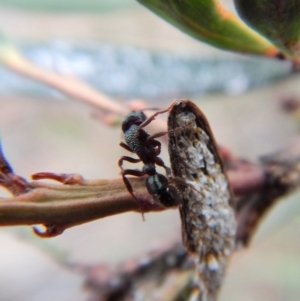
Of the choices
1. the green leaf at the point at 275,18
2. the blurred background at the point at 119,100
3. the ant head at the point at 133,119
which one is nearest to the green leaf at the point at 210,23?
the green leaf at the point at 275,18

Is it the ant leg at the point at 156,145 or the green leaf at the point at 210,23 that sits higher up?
the green leaf at the point at 210,23

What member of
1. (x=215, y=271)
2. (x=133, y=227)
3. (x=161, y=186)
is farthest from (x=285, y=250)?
(x=161, y=186)

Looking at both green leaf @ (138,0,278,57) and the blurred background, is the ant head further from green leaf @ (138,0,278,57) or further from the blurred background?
the blurred background

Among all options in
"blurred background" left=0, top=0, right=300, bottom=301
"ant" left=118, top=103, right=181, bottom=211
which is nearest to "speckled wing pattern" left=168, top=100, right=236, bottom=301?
"ant" left=118, top=103, right=181, bottom=211

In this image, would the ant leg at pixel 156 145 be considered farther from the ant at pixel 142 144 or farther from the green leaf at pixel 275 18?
the green leaf at pixel 275 18

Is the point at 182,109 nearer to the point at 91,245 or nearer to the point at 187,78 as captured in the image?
the point at 187,78

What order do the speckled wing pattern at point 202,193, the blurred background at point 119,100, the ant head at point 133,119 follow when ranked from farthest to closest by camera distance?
1. the blurred background at point 119,100
2. the ant head at point 133,119
3. the speckled wing pattern at point 202,193

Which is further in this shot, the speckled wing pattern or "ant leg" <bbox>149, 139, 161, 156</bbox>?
"ant leg" <bbox>149, 139, 161, 156</bbox>
